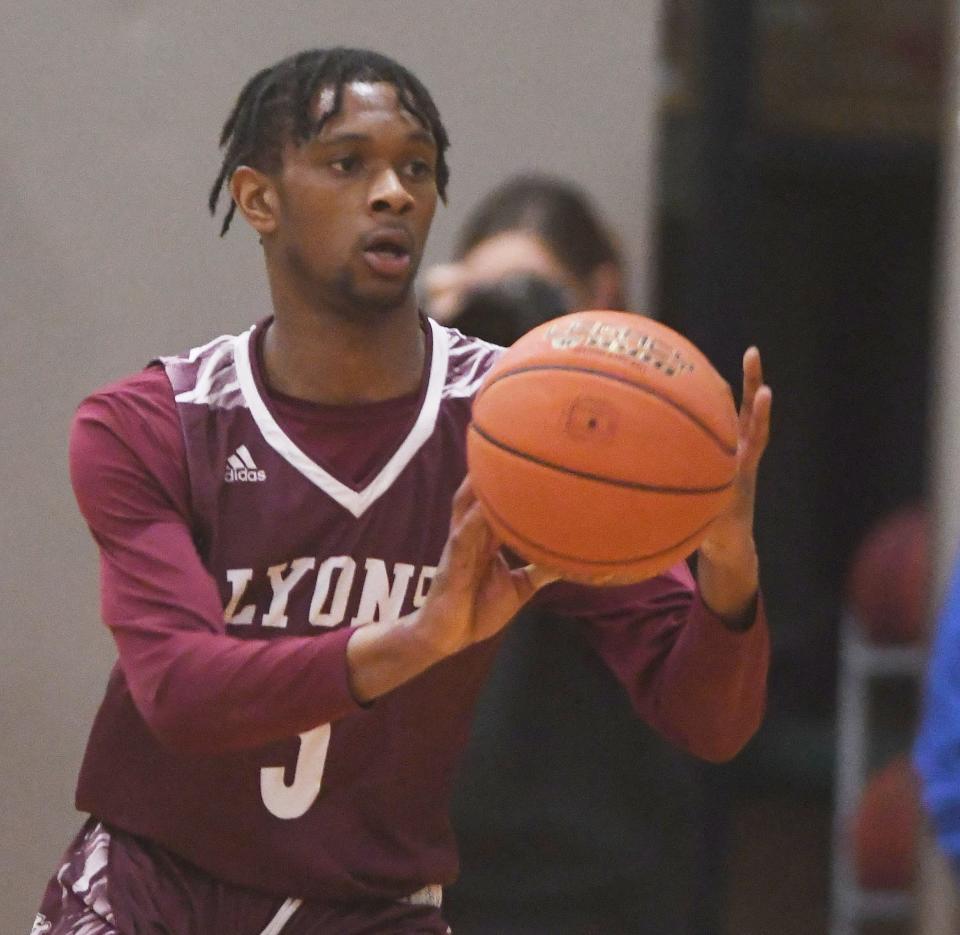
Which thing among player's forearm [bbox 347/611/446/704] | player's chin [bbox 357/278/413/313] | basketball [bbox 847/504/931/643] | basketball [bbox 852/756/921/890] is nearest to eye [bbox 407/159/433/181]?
player's chin [bbox 357/278/413/313]

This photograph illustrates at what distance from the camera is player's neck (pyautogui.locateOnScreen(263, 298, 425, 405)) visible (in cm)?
268

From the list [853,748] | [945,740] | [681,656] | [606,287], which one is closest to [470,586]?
[681,656]

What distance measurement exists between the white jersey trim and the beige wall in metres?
0.17

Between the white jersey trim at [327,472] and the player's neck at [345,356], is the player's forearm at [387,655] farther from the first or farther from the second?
the player's neck at [345,356]

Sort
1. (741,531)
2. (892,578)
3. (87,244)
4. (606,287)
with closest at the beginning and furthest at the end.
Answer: (741,531), (87,244), (606,287), (892,578)

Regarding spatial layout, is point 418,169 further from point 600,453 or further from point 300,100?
point 600,453

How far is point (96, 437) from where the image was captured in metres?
2.67

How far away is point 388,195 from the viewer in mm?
2559

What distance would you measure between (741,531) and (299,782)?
2.40ft

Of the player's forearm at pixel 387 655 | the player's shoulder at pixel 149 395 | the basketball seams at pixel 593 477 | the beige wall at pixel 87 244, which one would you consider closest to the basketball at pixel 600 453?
the basketball seams at pixel 593 477

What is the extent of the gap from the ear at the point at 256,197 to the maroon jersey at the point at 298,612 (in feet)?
0.59

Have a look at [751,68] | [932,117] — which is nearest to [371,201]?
[751,68]

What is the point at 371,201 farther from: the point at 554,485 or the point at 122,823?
the point at 122,823

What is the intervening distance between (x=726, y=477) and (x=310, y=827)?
0.81 metres
